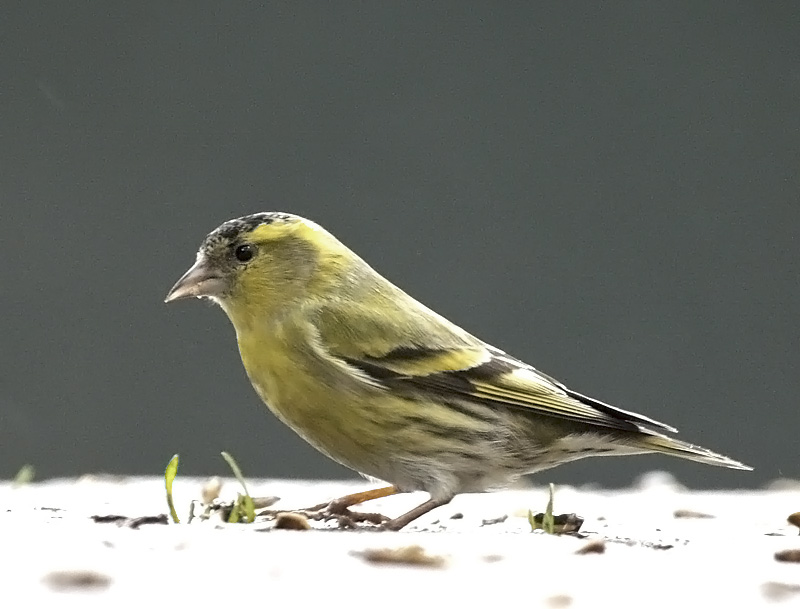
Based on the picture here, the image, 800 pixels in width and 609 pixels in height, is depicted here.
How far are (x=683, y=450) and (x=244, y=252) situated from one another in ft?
3.23

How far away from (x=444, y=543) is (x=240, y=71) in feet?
8.55

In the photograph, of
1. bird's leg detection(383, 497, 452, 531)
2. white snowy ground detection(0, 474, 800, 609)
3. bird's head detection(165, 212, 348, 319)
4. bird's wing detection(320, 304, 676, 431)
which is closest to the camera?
white snowy ground detection(0, 474, 800, 609)

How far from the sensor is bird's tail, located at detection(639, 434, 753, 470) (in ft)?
7.09

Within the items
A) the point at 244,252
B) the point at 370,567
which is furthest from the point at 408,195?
the point at 370,567

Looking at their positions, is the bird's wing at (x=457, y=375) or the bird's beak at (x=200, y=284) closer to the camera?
the bird's wing at (x=457, y=375)

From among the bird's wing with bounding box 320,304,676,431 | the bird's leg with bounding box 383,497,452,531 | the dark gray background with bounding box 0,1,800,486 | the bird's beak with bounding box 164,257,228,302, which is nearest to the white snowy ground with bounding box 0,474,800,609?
the bird's leg with bounding box 383,497,452,531

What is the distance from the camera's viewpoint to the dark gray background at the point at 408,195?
12.6 ft

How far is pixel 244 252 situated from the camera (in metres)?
2.25

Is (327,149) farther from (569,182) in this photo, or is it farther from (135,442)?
(135,442)

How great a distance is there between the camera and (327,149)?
12.5 ft

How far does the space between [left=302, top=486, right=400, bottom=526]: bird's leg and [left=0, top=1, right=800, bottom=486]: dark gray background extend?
147cm

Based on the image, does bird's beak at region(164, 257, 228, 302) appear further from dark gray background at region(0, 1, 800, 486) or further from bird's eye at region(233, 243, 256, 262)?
dark gray background at region(0, 1, 800, 486)

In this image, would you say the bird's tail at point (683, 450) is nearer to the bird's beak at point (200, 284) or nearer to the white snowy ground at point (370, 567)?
the white snowy ground at point (370, 567)

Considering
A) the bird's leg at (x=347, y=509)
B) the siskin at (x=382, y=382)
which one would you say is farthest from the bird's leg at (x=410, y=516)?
the bird's leg at (x=347, y=509)
